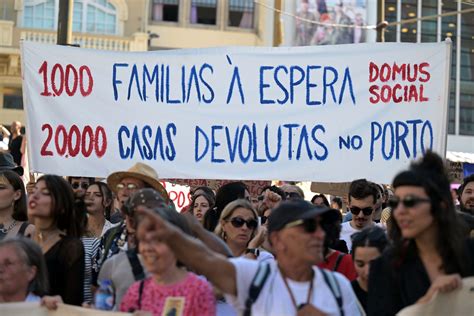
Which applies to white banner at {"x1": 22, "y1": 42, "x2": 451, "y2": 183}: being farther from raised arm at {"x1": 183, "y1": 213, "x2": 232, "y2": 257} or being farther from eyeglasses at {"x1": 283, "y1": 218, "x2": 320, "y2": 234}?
eyeglasses at {"x1": 283, "y1": 218, "x2": 320, "y2": 234}

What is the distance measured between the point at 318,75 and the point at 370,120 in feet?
1.85

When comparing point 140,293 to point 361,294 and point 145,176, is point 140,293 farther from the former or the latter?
point 145,176

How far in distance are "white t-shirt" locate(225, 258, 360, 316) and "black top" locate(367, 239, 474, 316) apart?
0.19 meters

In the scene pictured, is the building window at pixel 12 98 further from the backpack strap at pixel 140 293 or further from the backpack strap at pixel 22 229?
the backpack strap at pixel 140 293

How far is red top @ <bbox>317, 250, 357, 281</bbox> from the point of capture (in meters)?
5.79

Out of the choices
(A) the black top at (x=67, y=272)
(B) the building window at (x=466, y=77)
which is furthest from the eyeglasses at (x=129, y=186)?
(B) the building window at (x=466, y=77)

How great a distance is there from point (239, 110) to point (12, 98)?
86.3 ft

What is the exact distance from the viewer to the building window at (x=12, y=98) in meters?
33.4

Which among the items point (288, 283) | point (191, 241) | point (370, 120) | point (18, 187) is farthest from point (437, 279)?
point (370, 120)

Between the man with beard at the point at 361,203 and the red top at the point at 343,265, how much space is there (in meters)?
1.30

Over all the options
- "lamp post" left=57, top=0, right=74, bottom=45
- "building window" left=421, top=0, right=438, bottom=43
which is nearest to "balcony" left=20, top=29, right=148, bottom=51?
"building window" left=421, top=0, right=438, bottom=43

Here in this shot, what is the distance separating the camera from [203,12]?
37.3 m

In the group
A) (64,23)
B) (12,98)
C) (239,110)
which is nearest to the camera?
(239,110)

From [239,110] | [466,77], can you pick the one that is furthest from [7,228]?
[466,77]
